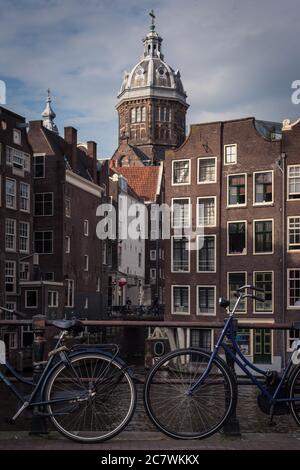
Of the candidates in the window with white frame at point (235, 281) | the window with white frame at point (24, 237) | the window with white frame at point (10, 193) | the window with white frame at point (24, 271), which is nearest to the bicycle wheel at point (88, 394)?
the window with white frame at point (235, 281)

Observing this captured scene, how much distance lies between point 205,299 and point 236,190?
6237 mm

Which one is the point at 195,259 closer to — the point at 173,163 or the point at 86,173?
the point at 173,163

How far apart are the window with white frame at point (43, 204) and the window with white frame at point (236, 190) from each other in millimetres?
13397

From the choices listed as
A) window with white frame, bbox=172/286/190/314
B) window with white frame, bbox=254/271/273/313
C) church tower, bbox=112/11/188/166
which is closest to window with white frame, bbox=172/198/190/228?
window with white frame, bbox=172/286/190/314

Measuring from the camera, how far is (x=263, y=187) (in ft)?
113

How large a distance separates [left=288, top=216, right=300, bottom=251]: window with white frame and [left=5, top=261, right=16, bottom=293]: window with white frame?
1641 centimetres

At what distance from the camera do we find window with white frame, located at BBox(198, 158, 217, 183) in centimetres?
3578

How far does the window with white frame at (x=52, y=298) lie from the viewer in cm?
4034

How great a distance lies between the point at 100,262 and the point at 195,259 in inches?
651

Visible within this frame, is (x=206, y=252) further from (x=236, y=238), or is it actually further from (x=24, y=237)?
(x=24, y=237)

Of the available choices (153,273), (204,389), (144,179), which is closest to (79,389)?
(204,389)

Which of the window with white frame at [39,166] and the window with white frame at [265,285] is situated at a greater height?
the window with white frame at [39,166]

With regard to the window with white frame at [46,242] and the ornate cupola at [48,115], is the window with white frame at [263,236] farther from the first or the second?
the ornate cupola at [48,115]
